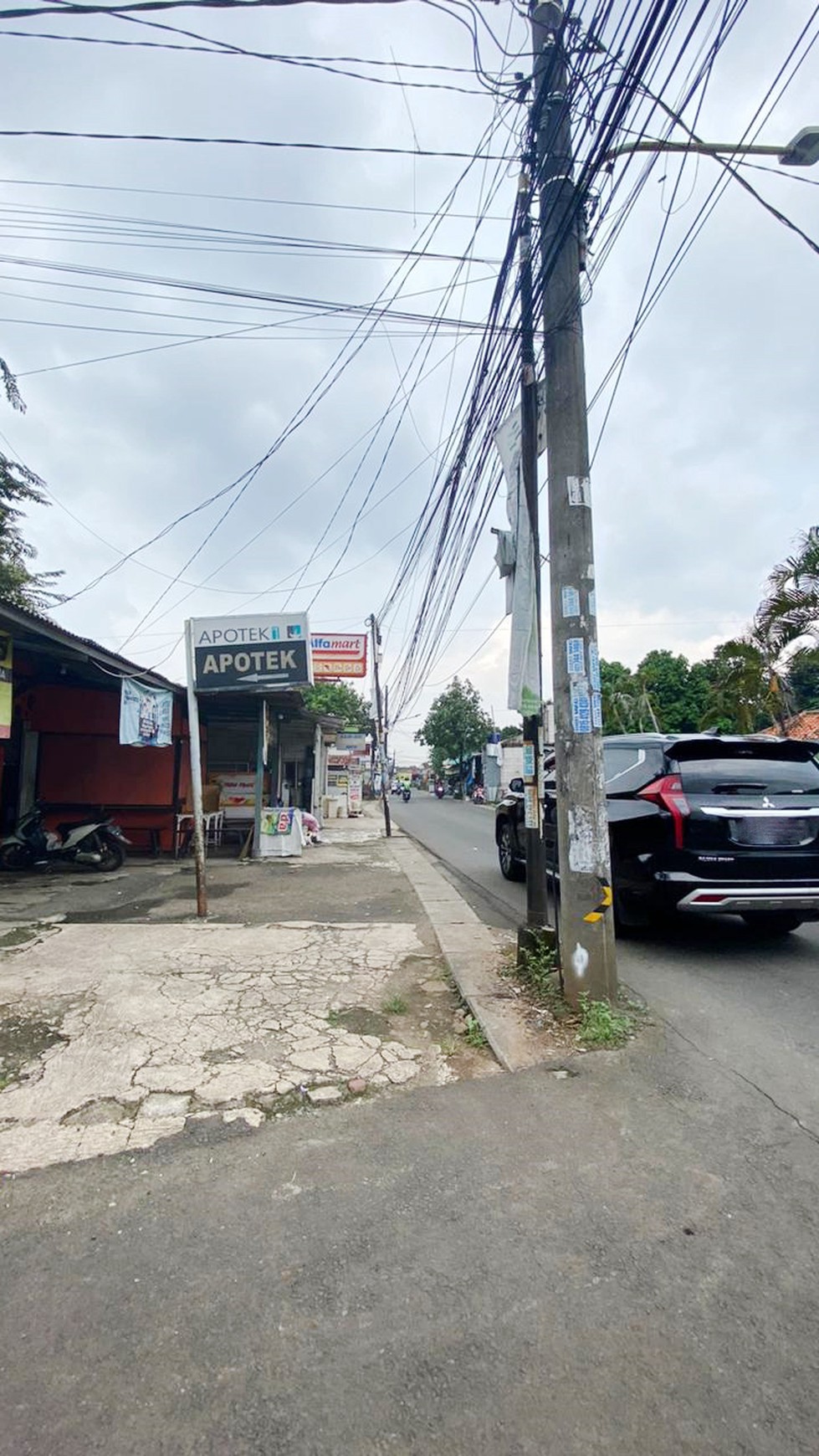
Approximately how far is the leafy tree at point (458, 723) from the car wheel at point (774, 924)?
47.0m

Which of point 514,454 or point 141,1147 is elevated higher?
point 514,454

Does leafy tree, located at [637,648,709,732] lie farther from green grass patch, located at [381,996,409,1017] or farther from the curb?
green grass patch, located at [381,996,409,1017]

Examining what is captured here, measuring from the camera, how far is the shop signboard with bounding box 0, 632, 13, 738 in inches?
356

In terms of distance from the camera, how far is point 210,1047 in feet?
13.7

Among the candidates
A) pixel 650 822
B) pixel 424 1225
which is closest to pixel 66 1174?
pixel 424 1225

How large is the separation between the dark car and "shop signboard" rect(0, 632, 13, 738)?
24.4 feet

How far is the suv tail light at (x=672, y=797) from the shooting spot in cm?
552

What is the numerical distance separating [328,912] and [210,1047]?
3.91m

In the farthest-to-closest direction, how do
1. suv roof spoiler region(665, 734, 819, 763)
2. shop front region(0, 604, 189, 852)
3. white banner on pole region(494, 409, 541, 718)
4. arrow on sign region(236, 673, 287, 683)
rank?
shop front region(0, 604, 189, 852)
arrow on sign region(236, 673, 287, 683)
suv roof spoiler region(665, 734, 819, 763)
white banner on pole region(494, 409, 541, 718)

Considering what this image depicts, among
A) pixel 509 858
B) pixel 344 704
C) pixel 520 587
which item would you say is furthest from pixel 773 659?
pixel 344 704

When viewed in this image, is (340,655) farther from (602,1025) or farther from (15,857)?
(602,1025)

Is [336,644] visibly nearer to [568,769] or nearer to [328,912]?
[328,912]

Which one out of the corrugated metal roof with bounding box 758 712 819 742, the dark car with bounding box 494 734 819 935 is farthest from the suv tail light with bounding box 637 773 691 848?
the corrugated metal roof with bounding box 758 712 819 742

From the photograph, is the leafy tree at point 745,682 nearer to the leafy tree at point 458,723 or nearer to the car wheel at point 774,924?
the car wheel at point 774,924
